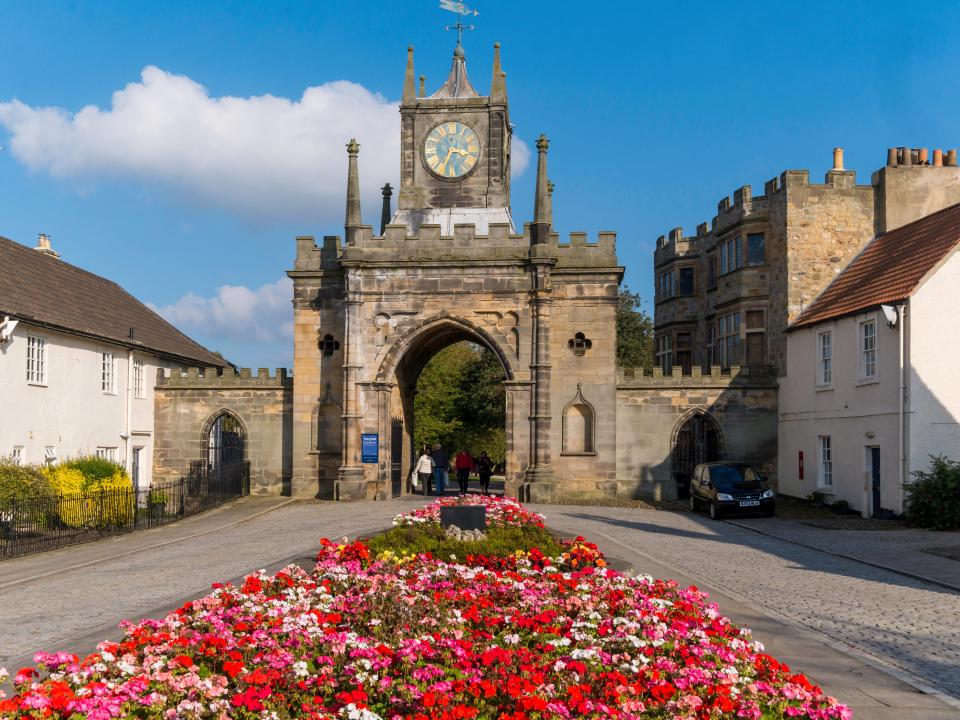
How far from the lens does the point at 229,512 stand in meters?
29.2

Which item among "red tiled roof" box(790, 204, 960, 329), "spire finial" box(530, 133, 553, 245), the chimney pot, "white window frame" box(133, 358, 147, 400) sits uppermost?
the chimney pot

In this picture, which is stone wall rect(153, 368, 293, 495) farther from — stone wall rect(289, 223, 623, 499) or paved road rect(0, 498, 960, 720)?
paved road rect(0, 498, 960, 720)

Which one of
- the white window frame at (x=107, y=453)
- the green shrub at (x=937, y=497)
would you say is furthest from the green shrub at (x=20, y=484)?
the green shrub at (x=937, y=497)

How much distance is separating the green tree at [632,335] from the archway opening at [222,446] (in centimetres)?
2889

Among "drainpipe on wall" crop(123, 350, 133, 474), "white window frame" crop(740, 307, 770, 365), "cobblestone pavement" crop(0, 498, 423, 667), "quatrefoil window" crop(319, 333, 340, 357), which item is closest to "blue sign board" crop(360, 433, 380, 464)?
"quatrefoil window" crop(319, 333, 340, 357)

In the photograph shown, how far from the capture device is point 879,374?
25844mm

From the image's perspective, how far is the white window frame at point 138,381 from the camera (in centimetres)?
3425

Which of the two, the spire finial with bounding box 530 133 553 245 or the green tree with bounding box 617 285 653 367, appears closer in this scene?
the spire finial with bounding box 530 133 553 245

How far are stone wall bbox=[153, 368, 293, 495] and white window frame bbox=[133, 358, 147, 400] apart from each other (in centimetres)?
91

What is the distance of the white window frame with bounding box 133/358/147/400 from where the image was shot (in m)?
34.2

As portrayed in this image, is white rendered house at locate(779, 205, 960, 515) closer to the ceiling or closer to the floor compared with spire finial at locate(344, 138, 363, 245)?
closer to the floor

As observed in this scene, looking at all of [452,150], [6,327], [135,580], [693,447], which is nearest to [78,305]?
[6,327]

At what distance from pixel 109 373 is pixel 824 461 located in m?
23.4

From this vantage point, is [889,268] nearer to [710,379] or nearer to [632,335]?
[710,379]
